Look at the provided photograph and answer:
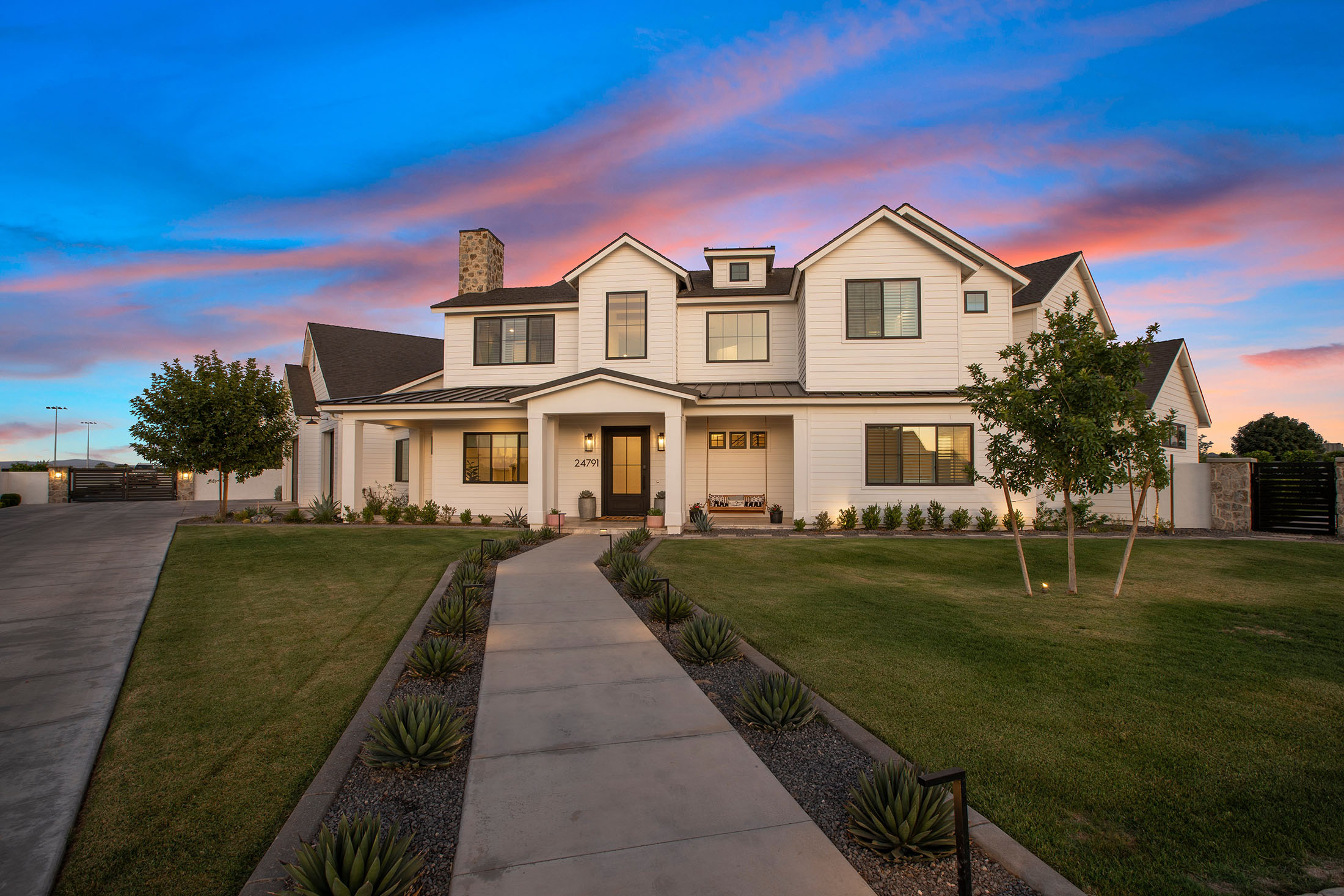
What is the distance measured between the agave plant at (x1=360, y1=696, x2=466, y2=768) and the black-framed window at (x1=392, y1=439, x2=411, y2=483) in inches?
652

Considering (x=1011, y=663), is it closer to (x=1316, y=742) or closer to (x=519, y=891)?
(x=1316, y=742)

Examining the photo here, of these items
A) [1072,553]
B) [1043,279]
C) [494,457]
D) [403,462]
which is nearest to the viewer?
[1072,553]

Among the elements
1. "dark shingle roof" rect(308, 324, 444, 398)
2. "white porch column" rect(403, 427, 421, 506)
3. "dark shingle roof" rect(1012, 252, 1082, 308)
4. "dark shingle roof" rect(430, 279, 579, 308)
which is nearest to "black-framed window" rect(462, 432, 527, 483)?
"white porch column" rect(403, 427, 421, 506)

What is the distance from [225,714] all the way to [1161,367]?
2308cm

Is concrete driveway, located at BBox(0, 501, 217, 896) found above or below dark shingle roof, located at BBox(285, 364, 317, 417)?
below

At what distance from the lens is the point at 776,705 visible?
3861 mm

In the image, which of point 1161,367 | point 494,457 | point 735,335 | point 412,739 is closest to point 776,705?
point 412,739

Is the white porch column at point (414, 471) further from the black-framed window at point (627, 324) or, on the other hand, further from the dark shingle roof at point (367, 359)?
the black-framed window at point (627, 324)

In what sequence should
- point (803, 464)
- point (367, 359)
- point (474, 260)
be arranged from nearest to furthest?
point (803, 464) < point (474, 260) < point (367, 359)

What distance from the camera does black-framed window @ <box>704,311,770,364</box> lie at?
16984 millimetres

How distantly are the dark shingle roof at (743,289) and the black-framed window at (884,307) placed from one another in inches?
83.9

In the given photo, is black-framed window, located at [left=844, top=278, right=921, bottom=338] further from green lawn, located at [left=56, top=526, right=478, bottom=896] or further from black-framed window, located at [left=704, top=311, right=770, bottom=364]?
green lawn, located at [left=56, top=526, right=478, bottom=896]

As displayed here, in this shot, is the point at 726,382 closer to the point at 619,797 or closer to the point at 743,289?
the point at 743,289

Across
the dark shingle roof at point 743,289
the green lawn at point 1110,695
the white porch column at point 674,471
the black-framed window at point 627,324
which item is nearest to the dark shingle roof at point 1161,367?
the green lawn at point 1110,695
